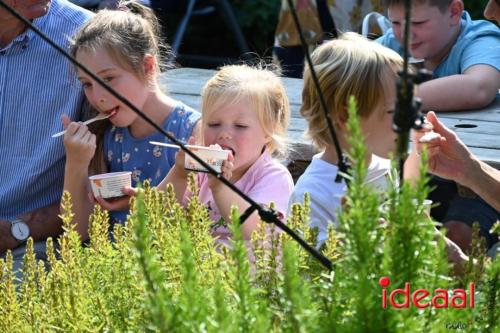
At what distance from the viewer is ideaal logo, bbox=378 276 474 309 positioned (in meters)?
1.40

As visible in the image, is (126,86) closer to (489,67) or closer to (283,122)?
(283,122)

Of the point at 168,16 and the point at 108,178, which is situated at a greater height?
the point at 108,178

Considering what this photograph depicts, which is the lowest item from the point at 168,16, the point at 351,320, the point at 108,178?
the point at 168,16

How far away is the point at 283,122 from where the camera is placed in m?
3.31

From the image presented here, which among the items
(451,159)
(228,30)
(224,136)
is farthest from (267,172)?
(228,30)

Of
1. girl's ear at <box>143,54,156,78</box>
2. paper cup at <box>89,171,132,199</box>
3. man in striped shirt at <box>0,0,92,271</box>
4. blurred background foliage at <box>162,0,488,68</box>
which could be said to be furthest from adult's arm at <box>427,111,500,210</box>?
blurred background foliage at <box>162,0,488,68</box>

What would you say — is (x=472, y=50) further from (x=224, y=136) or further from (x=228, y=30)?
(x=228, y=30)

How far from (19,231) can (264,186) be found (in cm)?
98

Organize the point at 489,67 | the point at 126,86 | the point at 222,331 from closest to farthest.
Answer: the point at 222,331, the point at 126,86, the point at 489,67

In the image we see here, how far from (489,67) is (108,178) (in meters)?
1.65

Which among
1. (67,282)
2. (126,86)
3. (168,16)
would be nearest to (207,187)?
(126,86)

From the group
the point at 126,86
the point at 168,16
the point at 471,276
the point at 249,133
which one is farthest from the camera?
the point at 168,16

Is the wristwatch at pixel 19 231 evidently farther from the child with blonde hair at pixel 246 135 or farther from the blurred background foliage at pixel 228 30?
the blurred background foliage at pixel 228 30

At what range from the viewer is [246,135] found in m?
3.16
